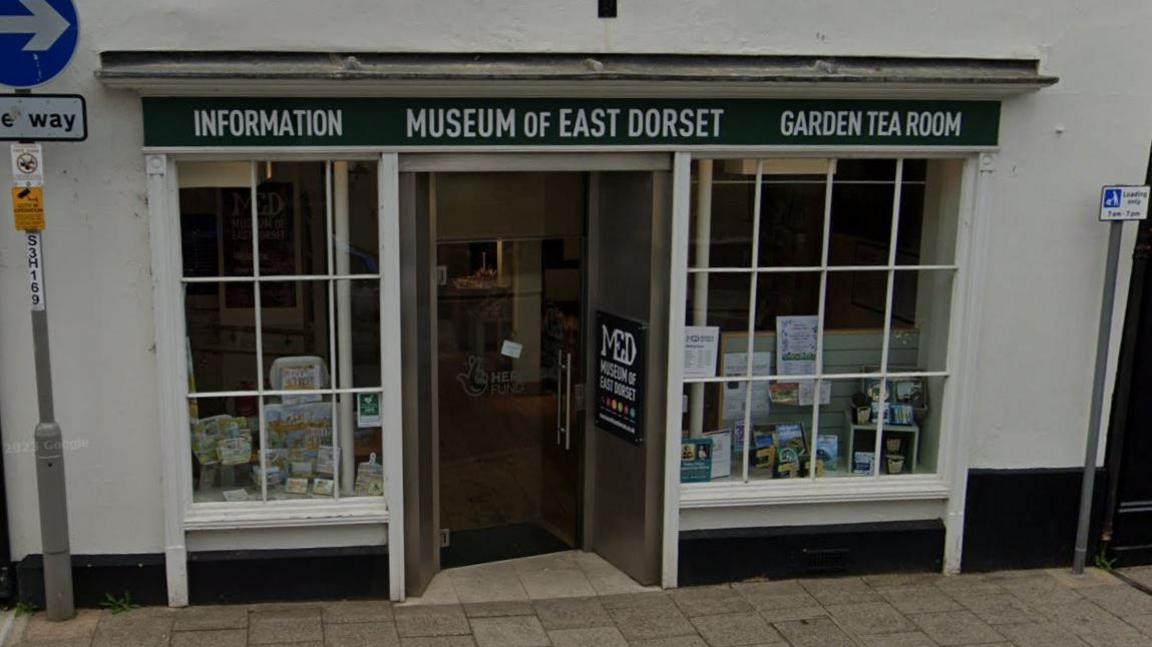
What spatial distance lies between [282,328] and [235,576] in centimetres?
147

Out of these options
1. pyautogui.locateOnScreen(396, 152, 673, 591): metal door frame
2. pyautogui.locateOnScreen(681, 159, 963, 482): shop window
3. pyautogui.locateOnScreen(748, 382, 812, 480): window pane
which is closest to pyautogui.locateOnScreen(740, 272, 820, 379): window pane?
pyautogui.locateOnScreen(681, 159, 963, 482): shop window

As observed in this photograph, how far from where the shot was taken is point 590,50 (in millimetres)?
6297

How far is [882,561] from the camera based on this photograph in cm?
718

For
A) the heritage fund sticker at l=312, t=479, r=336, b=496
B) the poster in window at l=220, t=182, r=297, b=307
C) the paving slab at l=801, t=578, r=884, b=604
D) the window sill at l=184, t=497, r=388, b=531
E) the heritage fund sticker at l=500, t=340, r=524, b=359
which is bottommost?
the paving slab at l=801, t=578, r=884, b=604

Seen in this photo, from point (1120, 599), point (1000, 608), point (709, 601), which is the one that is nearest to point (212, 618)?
point (709, 601)

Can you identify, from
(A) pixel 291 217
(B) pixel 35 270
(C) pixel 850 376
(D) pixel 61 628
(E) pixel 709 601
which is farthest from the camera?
(C) pixel 850 376

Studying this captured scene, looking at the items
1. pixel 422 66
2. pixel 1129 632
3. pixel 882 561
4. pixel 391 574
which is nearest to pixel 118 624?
pixel 391 574

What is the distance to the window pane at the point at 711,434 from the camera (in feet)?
23.0

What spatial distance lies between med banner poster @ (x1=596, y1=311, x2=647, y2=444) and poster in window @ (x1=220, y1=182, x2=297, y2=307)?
1997 millimetres

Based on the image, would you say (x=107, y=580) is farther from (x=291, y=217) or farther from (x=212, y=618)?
(x=291, y=217)

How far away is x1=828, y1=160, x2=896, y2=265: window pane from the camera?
22.5 ft

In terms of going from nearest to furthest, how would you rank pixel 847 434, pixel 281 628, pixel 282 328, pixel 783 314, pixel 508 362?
pixel 281 628 → pixel 282 328 → pixel 783 314 → pixel 847 434 → pixel 508 362

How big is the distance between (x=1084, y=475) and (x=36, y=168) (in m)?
6.53

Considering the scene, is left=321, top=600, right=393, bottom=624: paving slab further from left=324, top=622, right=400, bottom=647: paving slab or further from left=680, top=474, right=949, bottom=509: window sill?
left=680, top=474, right=949, bottom=509: window sill
